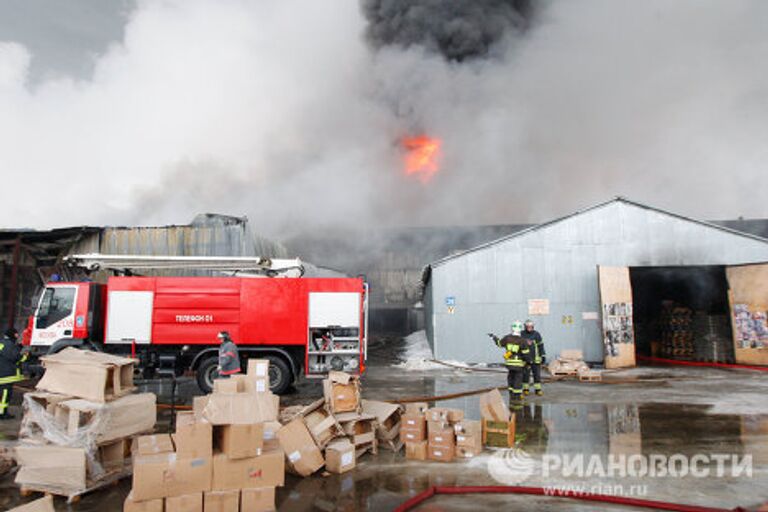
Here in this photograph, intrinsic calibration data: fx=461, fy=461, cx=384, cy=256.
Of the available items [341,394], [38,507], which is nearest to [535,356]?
[341,394]

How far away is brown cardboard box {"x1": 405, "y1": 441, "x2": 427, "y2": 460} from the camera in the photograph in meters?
5.77

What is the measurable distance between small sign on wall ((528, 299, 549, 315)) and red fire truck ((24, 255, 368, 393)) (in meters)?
7.62

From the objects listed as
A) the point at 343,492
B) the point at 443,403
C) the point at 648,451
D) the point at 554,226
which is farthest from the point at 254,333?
the point at 554,226

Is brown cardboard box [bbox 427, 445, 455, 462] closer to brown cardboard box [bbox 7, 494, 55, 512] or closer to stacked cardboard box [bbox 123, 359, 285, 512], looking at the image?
stacked cardboard box [bbox 123, 359, 285, 512]

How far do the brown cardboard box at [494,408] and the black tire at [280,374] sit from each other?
5101mm

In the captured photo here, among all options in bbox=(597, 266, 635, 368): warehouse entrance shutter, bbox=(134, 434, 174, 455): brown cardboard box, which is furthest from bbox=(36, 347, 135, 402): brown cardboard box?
bbox=(597, 266, 635, 368): warehouse entrance shutter

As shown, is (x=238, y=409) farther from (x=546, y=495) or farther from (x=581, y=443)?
(x=581, y=443)

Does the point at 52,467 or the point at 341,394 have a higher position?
the point at 341,394

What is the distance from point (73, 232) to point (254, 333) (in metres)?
11.4

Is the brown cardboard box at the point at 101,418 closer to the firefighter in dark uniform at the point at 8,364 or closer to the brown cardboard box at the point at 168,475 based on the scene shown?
the brown cardboard box at the point at 168,475

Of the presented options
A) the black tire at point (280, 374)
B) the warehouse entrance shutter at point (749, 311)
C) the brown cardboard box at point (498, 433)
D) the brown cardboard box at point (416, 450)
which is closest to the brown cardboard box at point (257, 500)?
the brown cardboard box at point (416, 450)

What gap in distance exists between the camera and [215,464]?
4242 mm

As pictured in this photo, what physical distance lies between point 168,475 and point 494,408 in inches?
161

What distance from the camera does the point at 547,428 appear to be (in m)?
7.30
